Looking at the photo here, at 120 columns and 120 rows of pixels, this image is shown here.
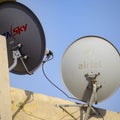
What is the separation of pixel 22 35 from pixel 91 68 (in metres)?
0.88

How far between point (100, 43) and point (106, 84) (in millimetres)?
468

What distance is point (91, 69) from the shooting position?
3588mm

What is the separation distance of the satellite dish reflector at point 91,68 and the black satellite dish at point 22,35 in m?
0.63

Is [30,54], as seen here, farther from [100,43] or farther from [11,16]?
[100,43]

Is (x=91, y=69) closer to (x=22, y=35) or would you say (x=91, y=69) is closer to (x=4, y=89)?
(x=22, y=35)

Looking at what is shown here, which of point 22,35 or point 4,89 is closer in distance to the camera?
point 4,89

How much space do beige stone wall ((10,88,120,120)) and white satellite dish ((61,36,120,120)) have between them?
0.68 ft

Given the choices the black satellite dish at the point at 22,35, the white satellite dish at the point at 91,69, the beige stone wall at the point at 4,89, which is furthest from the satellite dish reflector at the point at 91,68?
the beige stone wall at the point at 4,89

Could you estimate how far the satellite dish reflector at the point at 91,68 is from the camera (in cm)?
359

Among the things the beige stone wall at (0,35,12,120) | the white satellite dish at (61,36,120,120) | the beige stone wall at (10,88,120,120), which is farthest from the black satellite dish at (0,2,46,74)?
the beige stone wall at (0,35,12,120)

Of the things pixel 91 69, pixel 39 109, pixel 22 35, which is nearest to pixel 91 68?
pixel 91 69

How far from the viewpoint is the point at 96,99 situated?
363 cm

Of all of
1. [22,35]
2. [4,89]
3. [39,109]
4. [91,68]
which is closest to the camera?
[4,89]

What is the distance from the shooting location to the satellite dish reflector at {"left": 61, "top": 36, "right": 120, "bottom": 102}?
11.8ft
